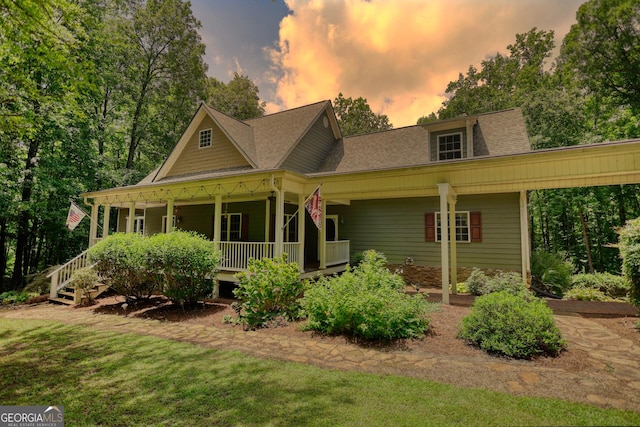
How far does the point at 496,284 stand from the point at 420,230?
4055 millimetres

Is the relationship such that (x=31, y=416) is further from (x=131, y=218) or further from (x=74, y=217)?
(x=74, y=217)

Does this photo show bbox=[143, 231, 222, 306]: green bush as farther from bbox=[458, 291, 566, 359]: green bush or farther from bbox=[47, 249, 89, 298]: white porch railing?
bbox=[458, 291, 566, 359]: green bush

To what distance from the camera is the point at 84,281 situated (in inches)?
372

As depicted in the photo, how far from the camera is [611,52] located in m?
15.4

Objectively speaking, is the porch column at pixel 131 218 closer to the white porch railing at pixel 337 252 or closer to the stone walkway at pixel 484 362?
the stone walkway at pixel 484 362

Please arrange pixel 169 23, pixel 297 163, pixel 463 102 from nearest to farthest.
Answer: pixel 297 163
pixel 169 23
pixel 463 102

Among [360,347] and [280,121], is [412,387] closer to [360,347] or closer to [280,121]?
[360,347]

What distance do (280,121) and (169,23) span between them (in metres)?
13.5

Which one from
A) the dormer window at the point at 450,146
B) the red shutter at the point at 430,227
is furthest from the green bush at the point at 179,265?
the dormer window at the point at 450,146

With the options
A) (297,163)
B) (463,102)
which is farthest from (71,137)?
(463,102)

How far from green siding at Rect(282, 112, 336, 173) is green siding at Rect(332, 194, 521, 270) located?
2.40 meters

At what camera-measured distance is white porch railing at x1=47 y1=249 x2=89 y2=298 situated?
10172 mm

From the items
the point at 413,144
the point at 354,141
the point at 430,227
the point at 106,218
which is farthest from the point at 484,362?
the point at 106,218

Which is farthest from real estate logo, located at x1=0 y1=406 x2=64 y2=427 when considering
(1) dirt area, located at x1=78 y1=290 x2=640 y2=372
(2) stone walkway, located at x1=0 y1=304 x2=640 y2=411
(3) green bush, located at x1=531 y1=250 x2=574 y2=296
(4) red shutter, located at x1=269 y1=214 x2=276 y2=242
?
(3) green bush, located at x1=531 y1=250 x2=574 y2=296
